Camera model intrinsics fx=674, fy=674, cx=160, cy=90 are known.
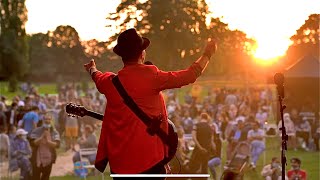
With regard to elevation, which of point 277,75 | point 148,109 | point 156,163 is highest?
point 277,75

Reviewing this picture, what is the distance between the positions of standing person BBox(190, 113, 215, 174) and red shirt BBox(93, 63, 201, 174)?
24.9 feet

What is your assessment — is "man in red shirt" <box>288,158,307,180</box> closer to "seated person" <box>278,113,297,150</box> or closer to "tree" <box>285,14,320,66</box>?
"tree" <box>285,14,320,66</box>

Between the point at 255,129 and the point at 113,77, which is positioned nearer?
the point at 113,77

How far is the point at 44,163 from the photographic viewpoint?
11492mm

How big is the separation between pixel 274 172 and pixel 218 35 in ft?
9.98

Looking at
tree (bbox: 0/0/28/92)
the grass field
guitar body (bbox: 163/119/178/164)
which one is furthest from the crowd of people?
tree (bbox: 0/0/28/92)

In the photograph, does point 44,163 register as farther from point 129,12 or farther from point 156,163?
point 156,163

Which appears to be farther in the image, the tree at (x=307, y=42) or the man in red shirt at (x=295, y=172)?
the tree at (x=307, y=42)

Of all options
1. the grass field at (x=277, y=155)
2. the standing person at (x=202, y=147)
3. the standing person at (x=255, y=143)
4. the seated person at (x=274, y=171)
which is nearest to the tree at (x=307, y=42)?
the standing person at (x=255, y=143)

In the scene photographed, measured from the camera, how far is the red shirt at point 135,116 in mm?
3846

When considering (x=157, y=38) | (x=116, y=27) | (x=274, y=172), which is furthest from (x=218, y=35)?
(x=274, y=172)

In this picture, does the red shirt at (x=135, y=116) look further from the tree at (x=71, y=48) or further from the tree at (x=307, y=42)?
the tree at (x=307, y=42)

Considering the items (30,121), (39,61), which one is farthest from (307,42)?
(39,61)

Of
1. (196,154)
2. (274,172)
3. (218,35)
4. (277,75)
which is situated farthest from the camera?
(196,154)
